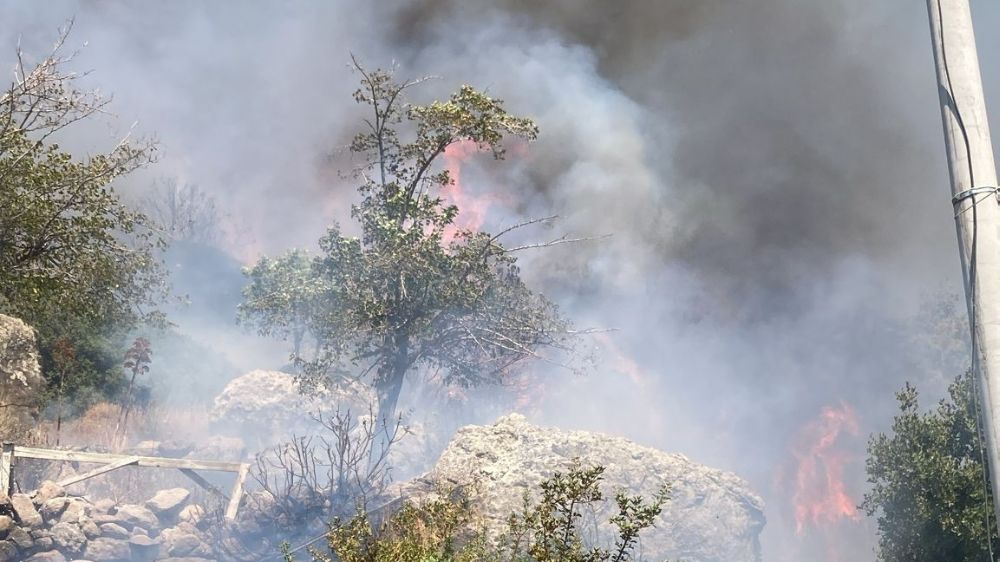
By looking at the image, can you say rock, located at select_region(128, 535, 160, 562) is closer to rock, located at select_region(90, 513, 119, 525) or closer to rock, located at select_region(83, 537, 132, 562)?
rock, located at select_region(83, 537, 132, 562)

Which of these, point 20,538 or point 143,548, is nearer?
point 20,538

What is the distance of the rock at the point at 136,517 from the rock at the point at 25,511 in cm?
256

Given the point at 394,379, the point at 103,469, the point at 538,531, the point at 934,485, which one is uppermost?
the point at 394,379

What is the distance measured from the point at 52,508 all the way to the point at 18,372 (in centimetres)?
295

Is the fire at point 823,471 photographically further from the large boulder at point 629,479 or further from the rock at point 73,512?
the rock at point 73,512

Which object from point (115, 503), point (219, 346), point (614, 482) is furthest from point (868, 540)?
point (219, 346)

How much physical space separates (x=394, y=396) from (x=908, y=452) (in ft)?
39.3

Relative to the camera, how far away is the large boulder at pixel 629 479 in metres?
16.1

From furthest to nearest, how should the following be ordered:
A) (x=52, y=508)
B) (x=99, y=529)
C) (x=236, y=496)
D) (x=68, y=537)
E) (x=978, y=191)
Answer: (x=236, y=496)
(x=99, y=529)
(x=52, y=508)
(x=68, y=537)
(x=978, y=191)

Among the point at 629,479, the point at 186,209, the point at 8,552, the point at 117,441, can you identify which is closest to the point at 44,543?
the point at 8,552

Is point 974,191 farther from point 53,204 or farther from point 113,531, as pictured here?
point 113,531

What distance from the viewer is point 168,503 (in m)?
17.9

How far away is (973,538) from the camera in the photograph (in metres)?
10.5

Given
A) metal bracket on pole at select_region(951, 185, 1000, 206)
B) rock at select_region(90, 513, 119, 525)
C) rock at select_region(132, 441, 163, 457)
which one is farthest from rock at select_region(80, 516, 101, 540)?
metal bracket on pole at select_region(951, 185, 1000, 206)
